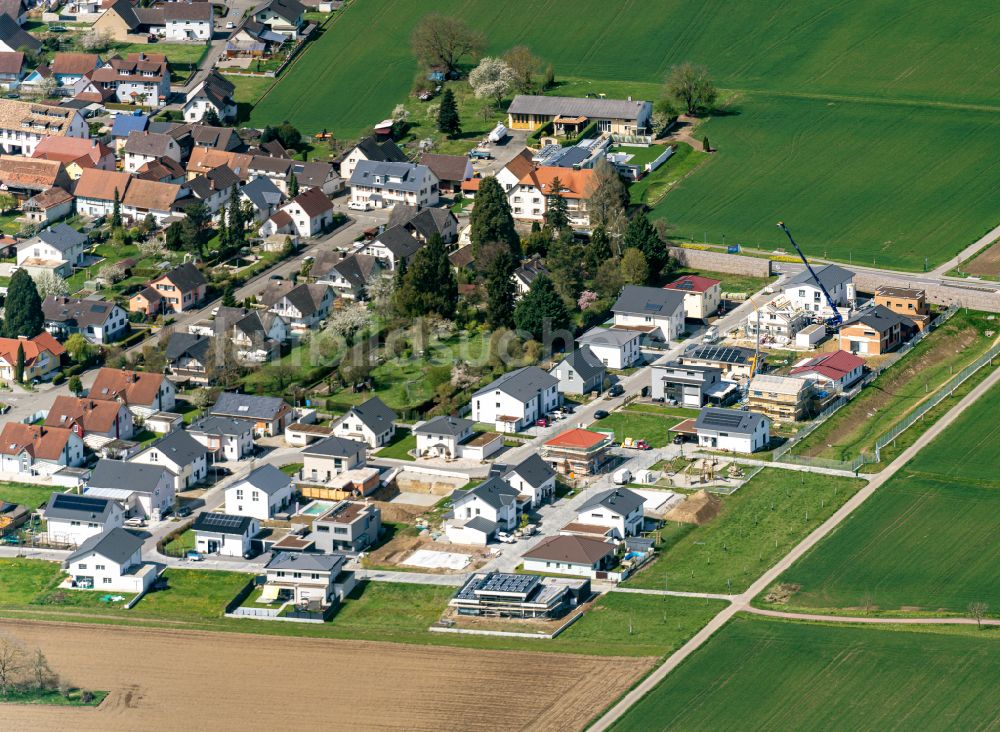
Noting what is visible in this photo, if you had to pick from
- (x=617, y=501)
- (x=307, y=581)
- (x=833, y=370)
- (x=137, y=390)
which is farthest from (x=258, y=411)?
(x=833, y=370)

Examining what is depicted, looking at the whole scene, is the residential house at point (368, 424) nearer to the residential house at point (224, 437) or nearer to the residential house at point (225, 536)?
the residential house at point (224, 437)

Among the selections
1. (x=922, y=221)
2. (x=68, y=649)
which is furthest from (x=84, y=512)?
(x=922, y=221)

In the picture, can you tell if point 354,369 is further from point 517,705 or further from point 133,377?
point 517,705

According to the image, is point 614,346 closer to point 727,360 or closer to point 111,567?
point 727,360

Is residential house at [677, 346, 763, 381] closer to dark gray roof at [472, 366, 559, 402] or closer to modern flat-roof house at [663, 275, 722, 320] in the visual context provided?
modern flat-roof house at [663, 275, 722, 320]

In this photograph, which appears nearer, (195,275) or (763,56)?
(195,275)

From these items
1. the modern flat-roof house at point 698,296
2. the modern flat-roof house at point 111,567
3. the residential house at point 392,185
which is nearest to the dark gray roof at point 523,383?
the modern flat-roof house at point 698,296
